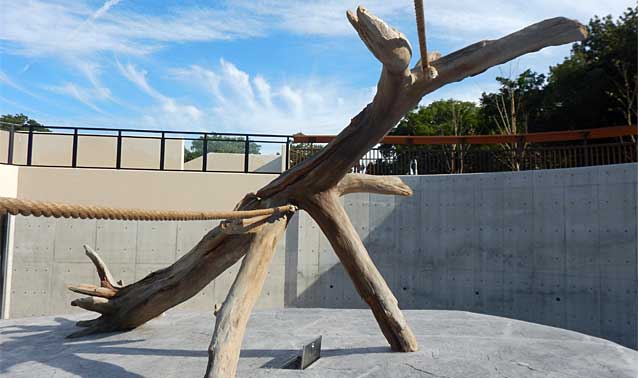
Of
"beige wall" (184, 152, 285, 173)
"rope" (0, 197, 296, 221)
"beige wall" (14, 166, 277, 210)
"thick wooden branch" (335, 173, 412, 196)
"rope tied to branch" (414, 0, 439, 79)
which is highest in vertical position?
"beige wall" (184, 152, 285, 173)

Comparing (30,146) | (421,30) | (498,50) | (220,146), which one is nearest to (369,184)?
(498,50)

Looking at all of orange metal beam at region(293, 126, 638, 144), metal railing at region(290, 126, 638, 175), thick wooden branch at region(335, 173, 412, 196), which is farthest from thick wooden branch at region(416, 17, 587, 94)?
metal railing at region(290, 126, 638, 175)

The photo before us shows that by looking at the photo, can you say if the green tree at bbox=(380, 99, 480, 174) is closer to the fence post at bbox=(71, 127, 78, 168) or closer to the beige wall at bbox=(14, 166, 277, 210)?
the beige wall at bbox=(14, 166, 277, 210)

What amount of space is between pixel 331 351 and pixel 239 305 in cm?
131

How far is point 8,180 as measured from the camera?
8.91 meters

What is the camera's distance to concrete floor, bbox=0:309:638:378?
373 cm

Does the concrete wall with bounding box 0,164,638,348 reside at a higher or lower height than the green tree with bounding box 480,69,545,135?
lower

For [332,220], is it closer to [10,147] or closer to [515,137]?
[515,137]

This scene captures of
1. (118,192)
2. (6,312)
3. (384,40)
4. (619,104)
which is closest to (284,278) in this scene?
(118,192)

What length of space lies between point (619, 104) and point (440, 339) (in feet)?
37.0

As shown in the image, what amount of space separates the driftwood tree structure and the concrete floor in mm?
365

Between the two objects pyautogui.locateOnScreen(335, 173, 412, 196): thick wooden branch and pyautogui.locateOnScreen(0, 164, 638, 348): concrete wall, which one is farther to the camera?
pyautogui.locateOnScreen(0, 164, 638, 348): concrete wall

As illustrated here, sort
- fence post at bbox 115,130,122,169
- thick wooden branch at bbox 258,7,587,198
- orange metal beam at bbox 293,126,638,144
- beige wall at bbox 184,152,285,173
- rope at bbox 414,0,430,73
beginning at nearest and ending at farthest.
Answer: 1. rope at bbox 414,0,430,73
2. thick wooden branch at bbox 258,7,587,198
3. orange metal beam at bbox 293,126,638,144
4. fence post at bbox 115,130,122,169
5. beige wall at bbox 184,152,285,173

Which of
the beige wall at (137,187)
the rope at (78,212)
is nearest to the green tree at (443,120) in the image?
the beige wall at (137,187)
